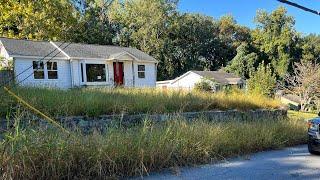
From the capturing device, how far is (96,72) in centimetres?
2853

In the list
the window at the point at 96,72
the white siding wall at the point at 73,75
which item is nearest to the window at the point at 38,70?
the white siding wall at the point at 73,75

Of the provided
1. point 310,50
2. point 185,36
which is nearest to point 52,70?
point 185,36

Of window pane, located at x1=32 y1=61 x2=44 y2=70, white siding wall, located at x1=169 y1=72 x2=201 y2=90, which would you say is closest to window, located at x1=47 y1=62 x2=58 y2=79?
window pane, located at x1=32 y1=61 x2=44 y2=70

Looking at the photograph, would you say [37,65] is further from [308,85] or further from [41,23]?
[308,85]

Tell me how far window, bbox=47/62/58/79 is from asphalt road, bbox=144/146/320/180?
1967 centimetres

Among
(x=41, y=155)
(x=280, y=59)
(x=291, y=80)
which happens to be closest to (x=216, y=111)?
(x=41, y=155)

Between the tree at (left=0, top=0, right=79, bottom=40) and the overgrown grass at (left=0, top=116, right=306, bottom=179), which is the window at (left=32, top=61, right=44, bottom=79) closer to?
the tree at (left=0, top=0, right=79, bottom=40)

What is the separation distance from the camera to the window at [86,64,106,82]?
1102 inches

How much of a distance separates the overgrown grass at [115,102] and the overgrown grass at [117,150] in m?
3.81

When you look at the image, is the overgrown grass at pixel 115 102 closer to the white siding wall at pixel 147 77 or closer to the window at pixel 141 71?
the white siding wall at pixel 147 77

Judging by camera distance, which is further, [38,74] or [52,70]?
[52,70]

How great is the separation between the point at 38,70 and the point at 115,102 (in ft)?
44.1

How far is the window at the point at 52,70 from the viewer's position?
1022 inches

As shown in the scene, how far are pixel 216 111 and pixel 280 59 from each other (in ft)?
138
